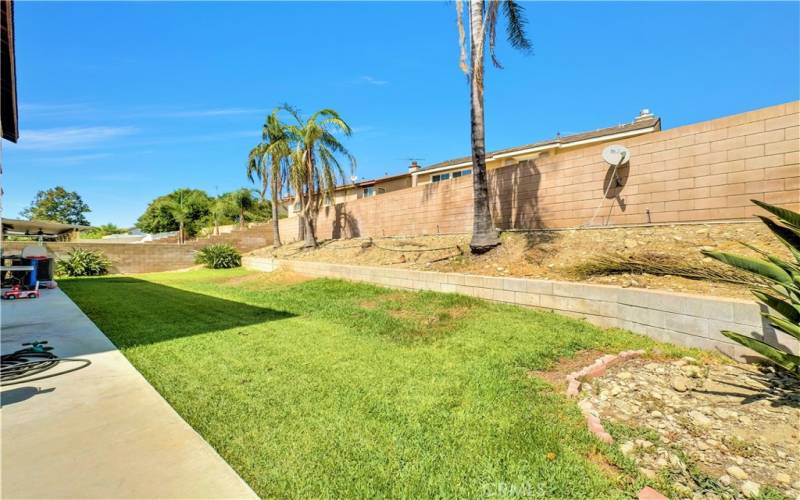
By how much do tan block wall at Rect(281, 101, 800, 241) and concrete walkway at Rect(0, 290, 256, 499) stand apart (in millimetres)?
8772

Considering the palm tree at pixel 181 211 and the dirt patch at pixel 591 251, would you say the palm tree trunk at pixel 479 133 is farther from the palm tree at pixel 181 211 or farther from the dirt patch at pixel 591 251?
the palm tree at pixel 181 211

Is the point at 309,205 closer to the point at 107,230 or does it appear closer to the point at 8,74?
the point at 8,74

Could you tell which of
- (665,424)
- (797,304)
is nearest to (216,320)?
(665,424)

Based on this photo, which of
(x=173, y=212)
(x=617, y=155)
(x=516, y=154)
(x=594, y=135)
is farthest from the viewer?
(x=173, y=212)

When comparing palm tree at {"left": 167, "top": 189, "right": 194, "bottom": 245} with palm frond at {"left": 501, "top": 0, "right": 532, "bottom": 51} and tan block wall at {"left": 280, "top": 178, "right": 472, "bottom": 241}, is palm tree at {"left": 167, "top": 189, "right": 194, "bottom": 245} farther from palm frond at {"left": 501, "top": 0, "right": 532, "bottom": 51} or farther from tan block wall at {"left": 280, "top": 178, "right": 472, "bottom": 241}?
palm frond at {"left": 501, "top": 0, "right": 532, "bottom": 51}

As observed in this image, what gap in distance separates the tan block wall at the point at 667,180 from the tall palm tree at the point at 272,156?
1057 centimetres

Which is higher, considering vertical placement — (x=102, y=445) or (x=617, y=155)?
(x=617, y=155)

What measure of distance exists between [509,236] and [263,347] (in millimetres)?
6996

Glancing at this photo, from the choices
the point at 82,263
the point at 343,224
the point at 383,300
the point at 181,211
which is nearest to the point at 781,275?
the point at 383,300

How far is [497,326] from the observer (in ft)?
18.8

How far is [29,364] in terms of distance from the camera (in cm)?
407

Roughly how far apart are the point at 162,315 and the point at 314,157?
11.3 metres

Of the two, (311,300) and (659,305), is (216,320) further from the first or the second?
(659,305)

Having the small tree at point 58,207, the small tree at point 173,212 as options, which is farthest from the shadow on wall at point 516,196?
the small tree at point 58,207
